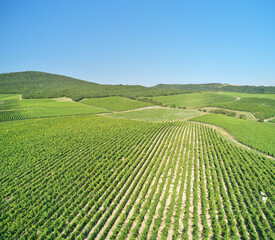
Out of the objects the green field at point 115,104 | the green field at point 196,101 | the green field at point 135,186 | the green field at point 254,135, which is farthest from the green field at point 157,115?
the green field at point 135,186

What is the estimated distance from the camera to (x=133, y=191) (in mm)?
18328

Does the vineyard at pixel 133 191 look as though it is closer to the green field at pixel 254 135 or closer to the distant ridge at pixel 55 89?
the green field at pixel 254 135

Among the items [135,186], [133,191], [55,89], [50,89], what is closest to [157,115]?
[135,186]

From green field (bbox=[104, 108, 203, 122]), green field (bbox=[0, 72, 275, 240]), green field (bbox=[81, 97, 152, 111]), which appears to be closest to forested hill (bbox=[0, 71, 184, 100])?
green field (bbox=[81, 97, 152, 111])

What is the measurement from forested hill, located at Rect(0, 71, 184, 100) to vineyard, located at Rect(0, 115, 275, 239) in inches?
3550

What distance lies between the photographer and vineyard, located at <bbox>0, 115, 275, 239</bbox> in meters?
13.1

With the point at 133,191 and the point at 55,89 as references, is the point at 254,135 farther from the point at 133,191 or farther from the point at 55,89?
the point at 55,89

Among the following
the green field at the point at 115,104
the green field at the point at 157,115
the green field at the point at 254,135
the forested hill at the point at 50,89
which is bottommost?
the green field at the point at 254,135

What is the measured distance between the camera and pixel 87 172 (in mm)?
21766

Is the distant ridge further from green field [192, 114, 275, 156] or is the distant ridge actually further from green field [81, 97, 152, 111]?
green field [192, 114, 275, 156]

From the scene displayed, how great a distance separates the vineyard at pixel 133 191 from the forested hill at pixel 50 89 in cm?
9018

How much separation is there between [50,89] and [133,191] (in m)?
148

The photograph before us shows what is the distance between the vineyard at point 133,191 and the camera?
42.8 feet

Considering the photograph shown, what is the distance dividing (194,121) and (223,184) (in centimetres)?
3844
